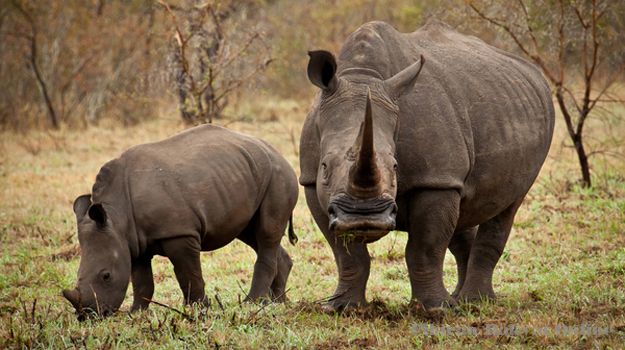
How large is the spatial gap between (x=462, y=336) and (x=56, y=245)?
6104 millimetres

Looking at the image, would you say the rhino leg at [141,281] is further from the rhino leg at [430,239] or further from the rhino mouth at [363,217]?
the rhino mouth at [363,217]

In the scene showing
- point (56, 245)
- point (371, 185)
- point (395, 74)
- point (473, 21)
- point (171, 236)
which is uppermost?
point (473, 21)

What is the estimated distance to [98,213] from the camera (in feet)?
22.8

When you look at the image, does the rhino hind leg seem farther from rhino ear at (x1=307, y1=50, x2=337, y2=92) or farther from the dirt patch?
the dirt patch

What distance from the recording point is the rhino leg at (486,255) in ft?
24.4

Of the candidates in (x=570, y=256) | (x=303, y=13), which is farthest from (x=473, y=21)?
(x=303, y=13)

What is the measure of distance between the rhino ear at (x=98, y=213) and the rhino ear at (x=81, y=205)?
0.27 metres

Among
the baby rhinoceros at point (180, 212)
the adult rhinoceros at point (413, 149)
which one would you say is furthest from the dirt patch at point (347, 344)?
the baby rhinoceros at point (180, 212)

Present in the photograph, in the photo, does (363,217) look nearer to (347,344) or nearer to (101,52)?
(347,344)

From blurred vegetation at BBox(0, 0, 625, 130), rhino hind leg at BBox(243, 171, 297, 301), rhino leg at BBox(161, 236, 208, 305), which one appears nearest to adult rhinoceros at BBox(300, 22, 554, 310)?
rhino leg at BBox(161, 236, 208, 305)

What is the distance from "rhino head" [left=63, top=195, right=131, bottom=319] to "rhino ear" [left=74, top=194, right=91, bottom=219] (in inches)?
5.4

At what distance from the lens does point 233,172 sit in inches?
307

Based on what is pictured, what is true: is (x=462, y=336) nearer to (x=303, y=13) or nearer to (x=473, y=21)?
(x=473, y=21)

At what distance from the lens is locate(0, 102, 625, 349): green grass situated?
5.60m
